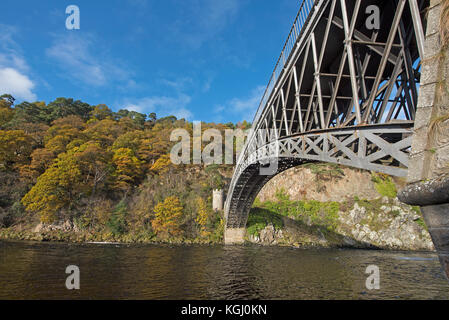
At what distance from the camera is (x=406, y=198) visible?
2.98 metres

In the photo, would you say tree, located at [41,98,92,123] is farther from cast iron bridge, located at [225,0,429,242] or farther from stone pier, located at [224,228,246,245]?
cast iron bridge, located at [225,0,429,242]

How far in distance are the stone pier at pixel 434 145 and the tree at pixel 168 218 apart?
28425 mm

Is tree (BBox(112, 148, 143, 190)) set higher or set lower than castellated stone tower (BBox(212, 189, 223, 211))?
Result: higher

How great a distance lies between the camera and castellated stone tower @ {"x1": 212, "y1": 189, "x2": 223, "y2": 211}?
33.6 metres

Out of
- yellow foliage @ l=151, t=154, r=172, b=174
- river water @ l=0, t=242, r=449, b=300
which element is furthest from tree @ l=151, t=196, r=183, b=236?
river water @ l=0, t=242, r=449, b=300

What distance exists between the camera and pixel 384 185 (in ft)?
126

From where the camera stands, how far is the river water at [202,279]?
9969mm

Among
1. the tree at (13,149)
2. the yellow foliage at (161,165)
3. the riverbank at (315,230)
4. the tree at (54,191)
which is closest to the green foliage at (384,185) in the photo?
the riverbank at (315,230)

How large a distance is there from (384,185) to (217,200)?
27.6 m

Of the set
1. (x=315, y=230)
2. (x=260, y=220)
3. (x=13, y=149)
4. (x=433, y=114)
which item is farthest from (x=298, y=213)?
(x=13, y=149)

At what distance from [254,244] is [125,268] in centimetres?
1923

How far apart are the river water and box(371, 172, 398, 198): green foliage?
22.3 metres

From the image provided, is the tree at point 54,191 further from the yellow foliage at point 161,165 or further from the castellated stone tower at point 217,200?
the castellated stone tower at point 217,200
